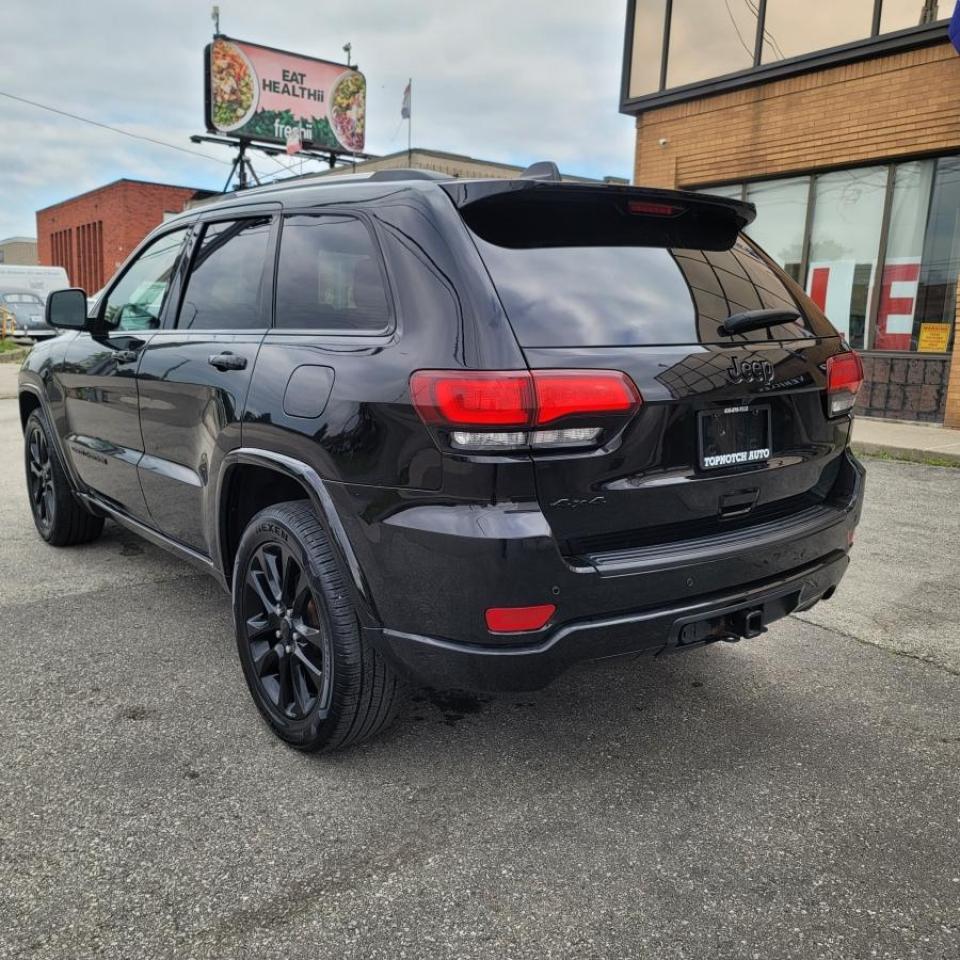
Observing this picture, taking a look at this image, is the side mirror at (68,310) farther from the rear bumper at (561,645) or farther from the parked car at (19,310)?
the parked car at (19,310)

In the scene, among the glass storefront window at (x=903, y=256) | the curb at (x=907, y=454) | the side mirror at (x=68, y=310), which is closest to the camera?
the side mirror at (x=68, y=310)

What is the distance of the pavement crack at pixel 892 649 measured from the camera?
3.59 m

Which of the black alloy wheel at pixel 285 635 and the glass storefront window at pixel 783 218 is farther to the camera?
the glass storefront window at pixel 783 218

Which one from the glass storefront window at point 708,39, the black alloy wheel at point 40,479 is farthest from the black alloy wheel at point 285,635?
the glass storefront window at point 708,39

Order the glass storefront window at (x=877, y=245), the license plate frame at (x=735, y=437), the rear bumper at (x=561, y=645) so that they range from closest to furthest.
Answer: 1. the rear bumper at (x=561, y=645)
2. the license plate frame at (x=735, y=437)
3. the glass storefront window at (x=877, y=245)

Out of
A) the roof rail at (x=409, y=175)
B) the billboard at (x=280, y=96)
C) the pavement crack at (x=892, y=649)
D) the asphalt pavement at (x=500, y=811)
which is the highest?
the billboard at (x=280, y=96)

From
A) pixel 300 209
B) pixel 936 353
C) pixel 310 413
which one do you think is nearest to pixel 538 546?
pixel 310 413

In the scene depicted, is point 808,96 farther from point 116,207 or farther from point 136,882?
point 116,207

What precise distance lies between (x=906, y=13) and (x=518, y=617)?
36.5ft

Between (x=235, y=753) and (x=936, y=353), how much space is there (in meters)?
10.4

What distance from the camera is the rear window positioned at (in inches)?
93.0

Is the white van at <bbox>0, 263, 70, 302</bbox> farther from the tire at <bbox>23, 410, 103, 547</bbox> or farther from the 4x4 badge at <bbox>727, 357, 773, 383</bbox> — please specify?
the 4x4 badge at <bbox>727, 357, 773, 383</bbox>

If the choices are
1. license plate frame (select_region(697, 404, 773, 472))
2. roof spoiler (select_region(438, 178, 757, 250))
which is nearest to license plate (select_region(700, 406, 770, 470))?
license plate frame (select_region(697, 404, 773, 472))

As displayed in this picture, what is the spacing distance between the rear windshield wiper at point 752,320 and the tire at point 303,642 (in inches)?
54.7
